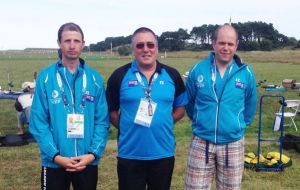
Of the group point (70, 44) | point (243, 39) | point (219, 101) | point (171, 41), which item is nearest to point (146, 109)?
point (219, 101)

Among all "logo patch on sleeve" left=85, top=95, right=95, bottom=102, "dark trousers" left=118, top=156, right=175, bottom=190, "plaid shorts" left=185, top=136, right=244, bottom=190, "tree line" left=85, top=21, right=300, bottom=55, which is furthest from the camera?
"tree line" left=85, top=21, right=300, bottom=55

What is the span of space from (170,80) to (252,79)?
2.77 ft

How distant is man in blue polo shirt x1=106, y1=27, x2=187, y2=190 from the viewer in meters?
3.51

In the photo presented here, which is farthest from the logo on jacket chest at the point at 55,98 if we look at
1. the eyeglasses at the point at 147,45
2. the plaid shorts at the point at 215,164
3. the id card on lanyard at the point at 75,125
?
the plaid shorts at the point at 215,164

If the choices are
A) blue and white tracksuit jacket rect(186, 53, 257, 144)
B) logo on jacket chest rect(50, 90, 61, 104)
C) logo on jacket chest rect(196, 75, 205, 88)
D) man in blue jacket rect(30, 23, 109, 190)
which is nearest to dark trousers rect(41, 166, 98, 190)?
man in blue jacket rect(30, 23, 109, 190)

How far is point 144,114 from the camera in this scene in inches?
137

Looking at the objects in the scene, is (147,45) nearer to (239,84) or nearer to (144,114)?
(144,114)

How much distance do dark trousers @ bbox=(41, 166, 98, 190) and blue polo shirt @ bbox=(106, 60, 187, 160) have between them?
320 mm

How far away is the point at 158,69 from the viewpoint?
3.61 m

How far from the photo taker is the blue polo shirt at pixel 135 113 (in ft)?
11.6

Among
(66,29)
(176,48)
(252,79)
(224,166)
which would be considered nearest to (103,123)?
(66,29)

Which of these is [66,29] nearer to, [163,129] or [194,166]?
[163,129]

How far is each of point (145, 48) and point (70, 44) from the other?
62cm

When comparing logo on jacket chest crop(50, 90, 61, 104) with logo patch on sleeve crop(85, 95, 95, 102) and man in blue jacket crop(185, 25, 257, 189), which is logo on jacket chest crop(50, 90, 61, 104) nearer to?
logo patch on sleeve crop(85, 95, 95, 102)
